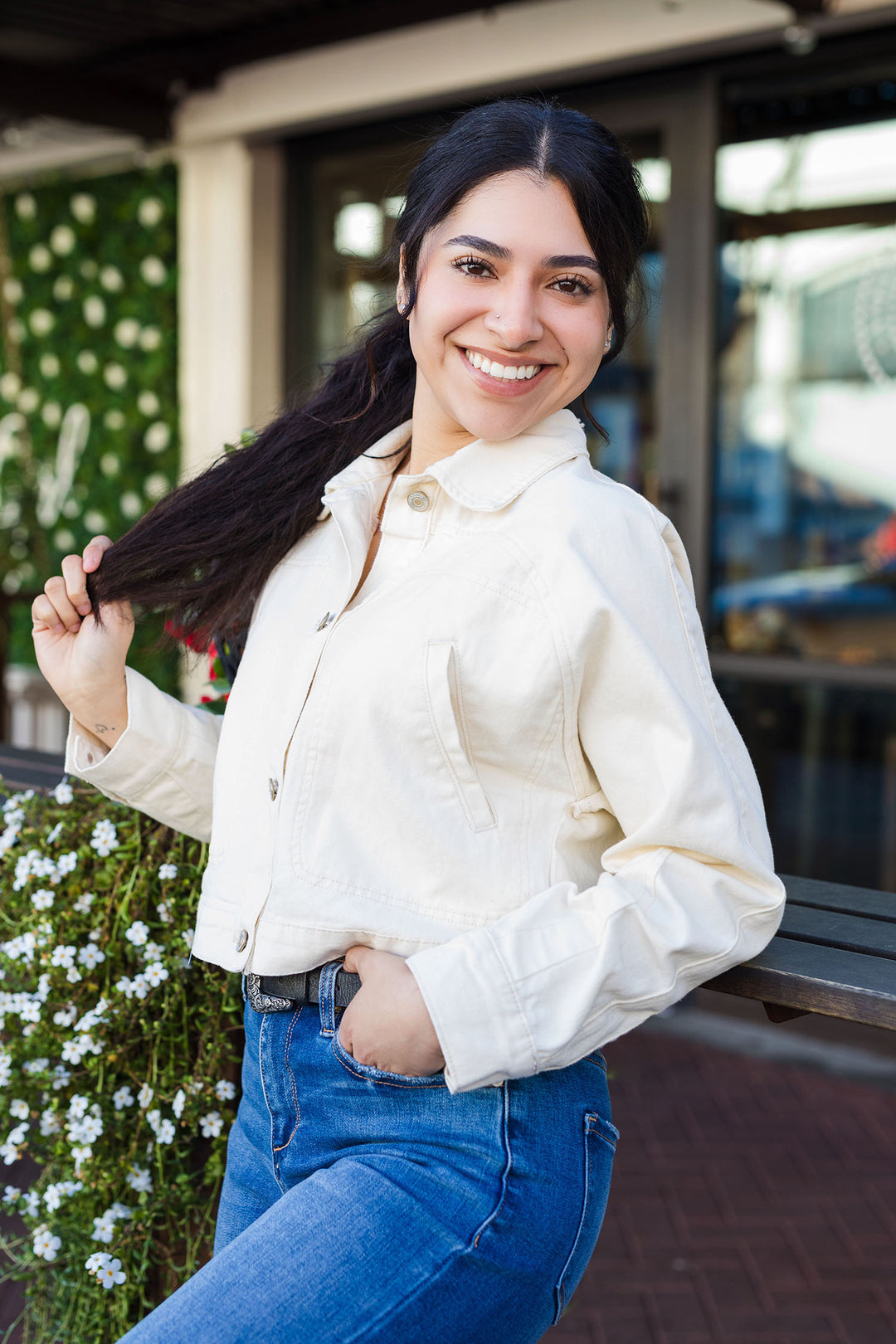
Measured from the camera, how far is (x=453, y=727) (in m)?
1.36

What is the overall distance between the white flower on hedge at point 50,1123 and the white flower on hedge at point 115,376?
440cm

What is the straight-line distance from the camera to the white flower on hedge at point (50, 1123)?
1996 mm

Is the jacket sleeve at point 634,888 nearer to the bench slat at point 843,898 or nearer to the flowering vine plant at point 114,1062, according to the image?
the bench slat at point 843,898

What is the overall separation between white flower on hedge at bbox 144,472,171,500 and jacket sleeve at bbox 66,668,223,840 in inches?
162

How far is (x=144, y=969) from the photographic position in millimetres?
1986

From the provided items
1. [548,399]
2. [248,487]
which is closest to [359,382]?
[248,487]

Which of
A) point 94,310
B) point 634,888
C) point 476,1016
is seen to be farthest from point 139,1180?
point 94,310

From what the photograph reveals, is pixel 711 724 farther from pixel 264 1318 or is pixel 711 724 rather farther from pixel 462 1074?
pixel 264 1318

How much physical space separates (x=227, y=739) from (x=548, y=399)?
1.79 feet

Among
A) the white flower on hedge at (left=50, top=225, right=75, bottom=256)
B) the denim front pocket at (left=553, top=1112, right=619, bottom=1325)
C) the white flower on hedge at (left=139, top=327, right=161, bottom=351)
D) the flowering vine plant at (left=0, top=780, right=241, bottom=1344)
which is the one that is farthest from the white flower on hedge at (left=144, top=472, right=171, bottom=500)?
the denim front pocket at (left=553, top=1112, right=619, bottom=1325)

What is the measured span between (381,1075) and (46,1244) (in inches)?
35.8

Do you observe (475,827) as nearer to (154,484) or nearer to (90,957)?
(90,957)

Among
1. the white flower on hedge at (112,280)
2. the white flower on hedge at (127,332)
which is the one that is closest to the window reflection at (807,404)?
the white flower on hedge at (127,332)

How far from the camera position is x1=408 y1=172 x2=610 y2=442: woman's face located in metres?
1.42
